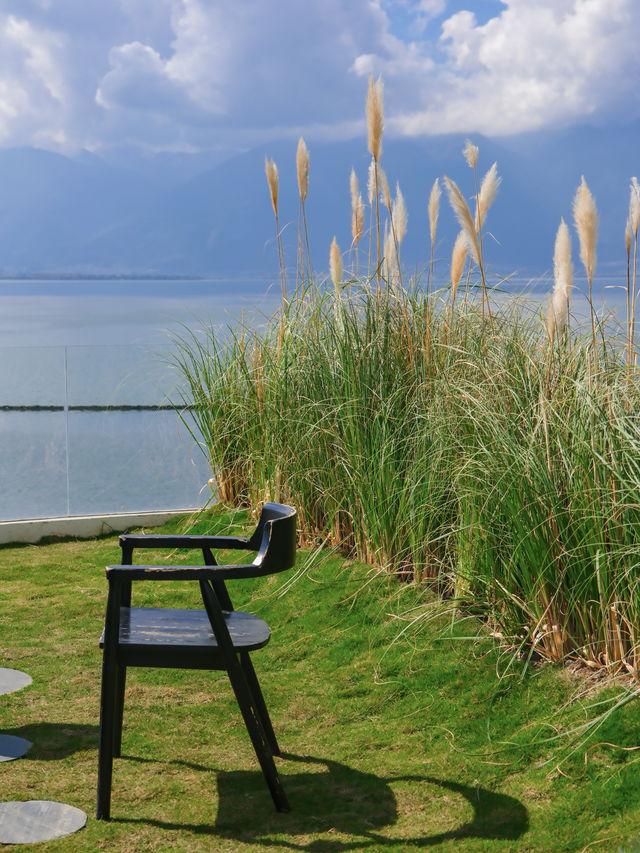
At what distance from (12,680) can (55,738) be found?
1.92ft

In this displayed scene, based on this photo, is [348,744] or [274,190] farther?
[274,190]

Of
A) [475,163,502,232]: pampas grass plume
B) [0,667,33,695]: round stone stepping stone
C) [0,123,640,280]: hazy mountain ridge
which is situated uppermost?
[0,123,640,280]: hazy mountain ridge

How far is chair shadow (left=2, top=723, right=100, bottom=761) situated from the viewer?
2.59m

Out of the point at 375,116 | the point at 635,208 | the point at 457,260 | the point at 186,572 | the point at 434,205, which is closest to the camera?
the point at 186,572

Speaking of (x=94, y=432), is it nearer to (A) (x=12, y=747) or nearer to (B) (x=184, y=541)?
(A) (x=12, y=747)

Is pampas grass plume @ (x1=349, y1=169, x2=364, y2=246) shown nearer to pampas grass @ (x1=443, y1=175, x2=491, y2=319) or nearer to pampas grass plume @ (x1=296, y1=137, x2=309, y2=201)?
pampas grass plume @ (x1=296, y1=137, x2=309, y2=201)

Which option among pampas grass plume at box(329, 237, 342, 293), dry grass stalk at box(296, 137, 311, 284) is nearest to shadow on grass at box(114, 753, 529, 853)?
pampas grass plume at box(329, 237, 342, 293)

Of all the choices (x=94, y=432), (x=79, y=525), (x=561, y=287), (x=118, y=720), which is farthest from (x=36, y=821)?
(x=94, y=432)

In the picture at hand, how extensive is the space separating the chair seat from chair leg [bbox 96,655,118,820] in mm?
58

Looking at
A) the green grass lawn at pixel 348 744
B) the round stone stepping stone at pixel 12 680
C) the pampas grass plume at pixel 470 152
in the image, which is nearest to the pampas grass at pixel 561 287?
the pampas grass plume at pixel 470 152

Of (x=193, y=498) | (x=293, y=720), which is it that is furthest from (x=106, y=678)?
(x=193, y=498)

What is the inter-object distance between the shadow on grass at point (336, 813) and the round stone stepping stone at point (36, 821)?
0.12 metres

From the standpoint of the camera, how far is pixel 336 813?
2258mm

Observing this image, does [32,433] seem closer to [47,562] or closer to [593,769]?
[47,562]
